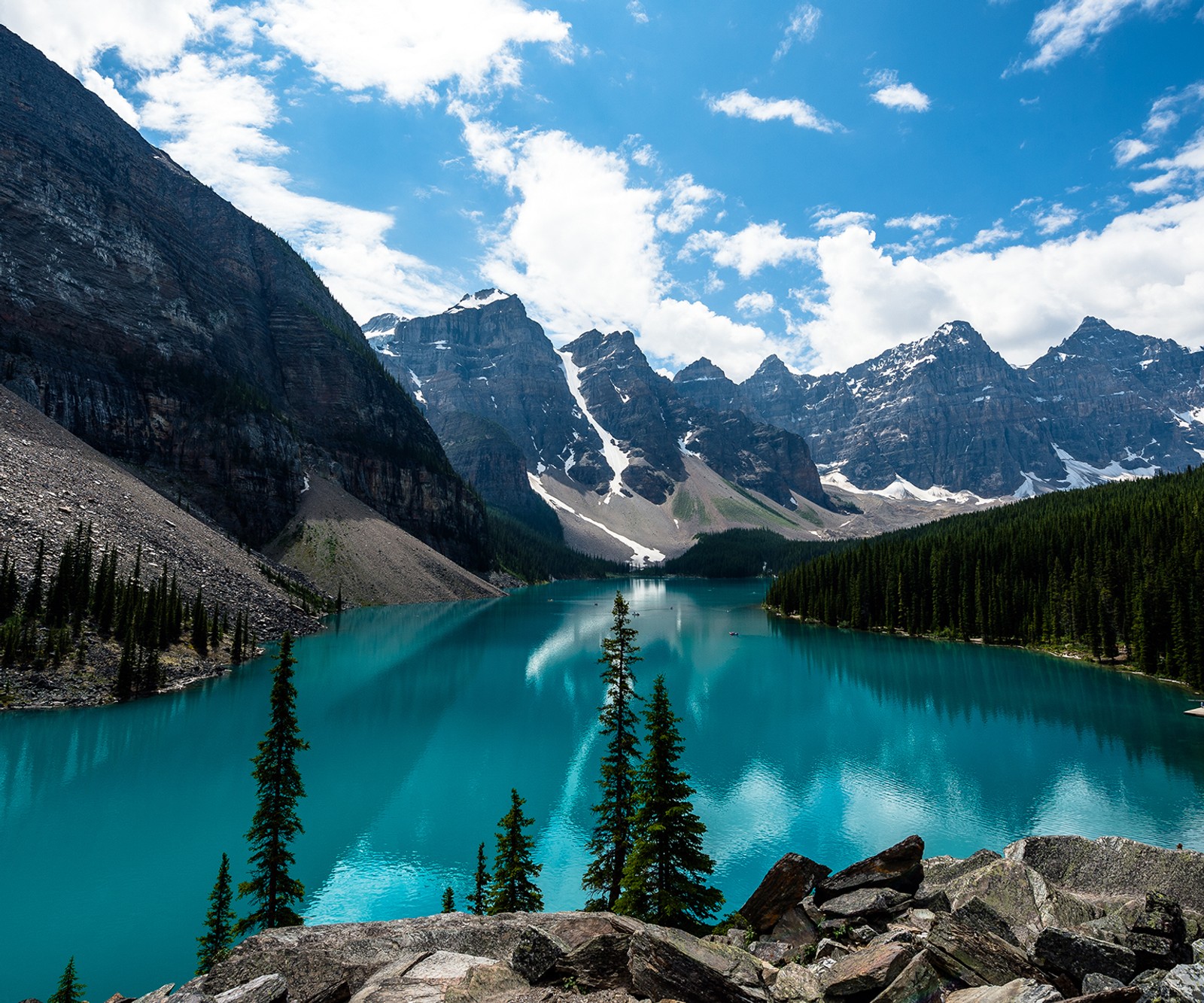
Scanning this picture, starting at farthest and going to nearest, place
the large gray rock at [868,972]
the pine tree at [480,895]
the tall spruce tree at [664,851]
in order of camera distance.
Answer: the pine tree at [480,895] → the tall spruce tree at [664,851] → the large gray rock at [868,972]

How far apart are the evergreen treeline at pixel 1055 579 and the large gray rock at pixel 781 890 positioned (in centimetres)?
6070

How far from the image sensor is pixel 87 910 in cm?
2122

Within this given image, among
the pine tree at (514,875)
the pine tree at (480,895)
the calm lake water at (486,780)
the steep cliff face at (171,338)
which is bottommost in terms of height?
the calm lake water at (486,780)

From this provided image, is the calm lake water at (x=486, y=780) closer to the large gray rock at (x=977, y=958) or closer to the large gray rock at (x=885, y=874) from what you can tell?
the large gray rock at (x=885, y=874)

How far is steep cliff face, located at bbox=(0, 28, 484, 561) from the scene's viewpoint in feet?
348

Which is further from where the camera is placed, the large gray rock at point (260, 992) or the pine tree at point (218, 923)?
the pine tree at point (218, 923)

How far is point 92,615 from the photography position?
173 ft

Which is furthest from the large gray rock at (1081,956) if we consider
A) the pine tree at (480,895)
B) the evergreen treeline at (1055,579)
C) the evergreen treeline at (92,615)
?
the evergreen treeline at (1055,579)

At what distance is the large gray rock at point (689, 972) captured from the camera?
30.1ft

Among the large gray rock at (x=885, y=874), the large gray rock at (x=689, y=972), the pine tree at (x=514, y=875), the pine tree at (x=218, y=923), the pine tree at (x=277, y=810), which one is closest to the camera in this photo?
the large gray rock at (x=689, y=972)

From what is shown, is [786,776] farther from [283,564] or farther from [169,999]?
[283,564]

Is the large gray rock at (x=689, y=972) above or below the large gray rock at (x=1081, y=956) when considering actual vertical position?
below

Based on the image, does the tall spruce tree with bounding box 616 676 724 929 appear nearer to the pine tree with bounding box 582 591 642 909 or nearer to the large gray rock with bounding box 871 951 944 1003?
the pine tree with bounding box 582 591 642 909

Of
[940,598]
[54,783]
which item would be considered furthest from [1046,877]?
[940,598]
